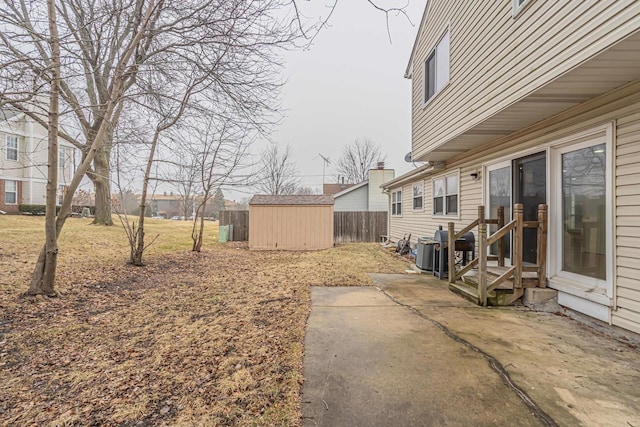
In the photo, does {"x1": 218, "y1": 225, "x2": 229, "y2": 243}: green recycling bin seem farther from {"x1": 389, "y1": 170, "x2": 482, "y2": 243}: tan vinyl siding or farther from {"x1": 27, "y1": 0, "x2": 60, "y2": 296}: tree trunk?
{"x1": 27, "y1": 0, "x2": 60, "y2": 296}: tree trunk

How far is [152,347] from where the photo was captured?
313 cm

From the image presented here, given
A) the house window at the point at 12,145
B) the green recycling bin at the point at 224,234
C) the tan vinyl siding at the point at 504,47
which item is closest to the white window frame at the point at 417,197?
the tan vinyl siding at the point at 504,47

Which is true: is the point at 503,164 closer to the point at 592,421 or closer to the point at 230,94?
the point at 592,421

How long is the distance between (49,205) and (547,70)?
6835mm

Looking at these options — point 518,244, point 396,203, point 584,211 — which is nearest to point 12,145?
point 396,203

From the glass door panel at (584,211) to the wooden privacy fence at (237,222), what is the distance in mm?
13329

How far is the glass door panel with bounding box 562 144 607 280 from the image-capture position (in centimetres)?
361

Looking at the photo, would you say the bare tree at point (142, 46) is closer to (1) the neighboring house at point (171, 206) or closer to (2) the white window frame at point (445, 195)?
(2) the white window frame at point (445, 195)

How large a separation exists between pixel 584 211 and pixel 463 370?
286cm

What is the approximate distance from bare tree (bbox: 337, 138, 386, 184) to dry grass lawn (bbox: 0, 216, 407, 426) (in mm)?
30119

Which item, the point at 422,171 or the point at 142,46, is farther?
the point at 422,171

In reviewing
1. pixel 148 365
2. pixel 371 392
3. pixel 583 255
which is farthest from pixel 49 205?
pixel 583 255

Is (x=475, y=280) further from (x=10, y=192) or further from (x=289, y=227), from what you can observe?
(x=10, y=192)

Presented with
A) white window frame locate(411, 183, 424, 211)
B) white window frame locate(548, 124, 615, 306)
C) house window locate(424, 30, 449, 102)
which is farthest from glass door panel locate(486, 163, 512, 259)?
white window frame locate(411, 183, 424, 211)
